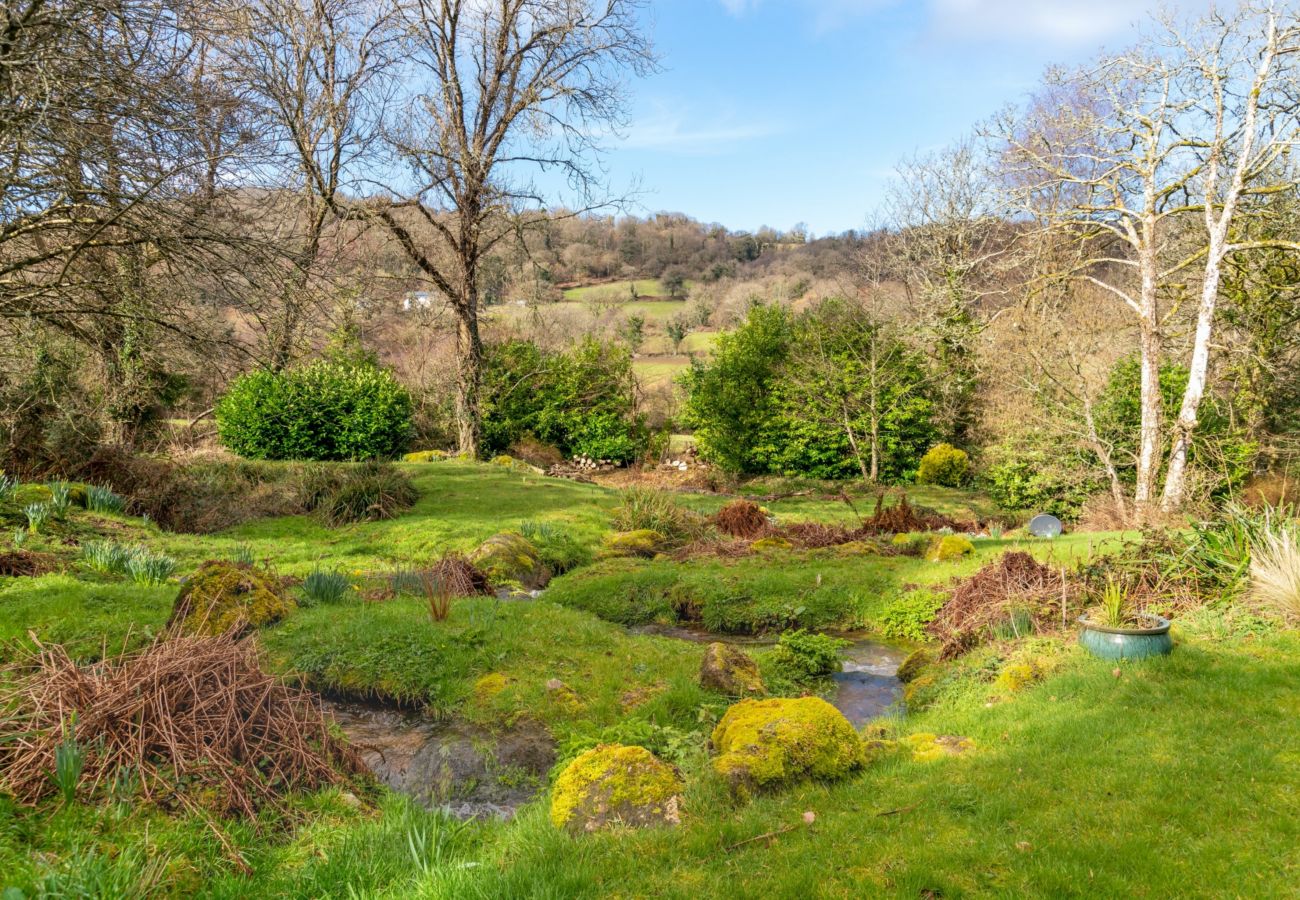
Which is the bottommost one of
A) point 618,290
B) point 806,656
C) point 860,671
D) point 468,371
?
point 860,671

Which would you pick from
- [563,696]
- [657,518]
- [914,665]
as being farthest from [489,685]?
[657,518]

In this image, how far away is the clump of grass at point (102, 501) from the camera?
10492mm

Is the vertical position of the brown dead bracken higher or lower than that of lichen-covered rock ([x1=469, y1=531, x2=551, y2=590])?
higher

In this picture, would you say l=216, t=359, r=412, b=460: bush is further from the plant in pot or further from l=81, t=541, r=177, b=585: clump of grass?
the plant in pot

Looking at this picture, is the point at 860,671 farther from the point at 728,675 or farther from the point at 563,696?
the point at 563,696

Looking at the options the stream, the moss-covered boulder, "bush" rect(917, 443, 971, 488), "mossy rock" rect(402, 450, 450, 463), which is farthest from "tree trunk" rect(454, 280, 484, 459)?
the stream

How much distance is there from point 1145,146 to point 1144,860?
540 inches

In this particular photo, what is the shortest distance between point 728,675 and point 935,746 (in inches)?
78.2

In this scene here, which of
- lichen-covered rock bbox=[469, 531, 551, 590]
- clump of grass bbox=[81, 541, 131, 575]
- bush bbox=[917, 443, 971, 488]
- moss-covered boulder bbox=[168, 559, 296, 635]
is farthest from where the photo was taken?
bush bbox=[917, 443, 971, 488]

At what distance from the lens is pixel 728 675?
6445 millimetres

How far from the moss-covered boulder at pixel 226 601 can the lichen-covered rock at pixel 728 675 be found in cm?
369

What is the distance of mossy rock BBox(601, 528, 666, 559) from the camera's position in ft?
38.9

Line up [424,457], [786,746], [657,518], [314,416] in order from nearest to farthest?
[786,746]
[657,518]
[314,416]
[424,457]

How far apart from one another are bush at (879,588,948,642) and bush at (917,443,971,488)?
452 inches
